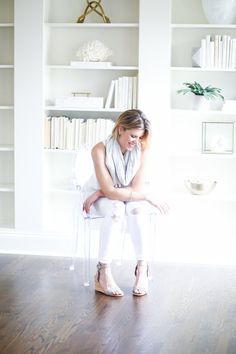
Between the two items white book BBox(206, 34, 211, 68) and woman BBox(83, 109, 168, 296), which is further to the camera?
white book BBox(206, 34, 211, 68)

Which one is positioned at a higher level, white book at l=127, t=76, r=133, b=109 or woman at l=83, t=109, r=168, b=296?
white book at l=127, t=76, r=133, b=109

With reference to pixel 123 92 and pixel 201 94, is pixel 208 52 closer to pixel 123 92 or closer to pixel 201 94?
pixel 201 94

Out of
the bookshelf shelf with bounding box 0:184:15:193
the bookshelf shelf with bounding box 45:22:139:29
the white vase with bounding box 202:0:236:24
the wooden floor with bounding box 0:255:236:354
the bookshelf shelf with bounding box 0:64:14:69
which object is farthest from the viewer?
the bookshelf shelf with bounding box 0:184:15:193

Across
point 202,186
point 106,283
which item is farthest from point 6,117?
point 106,283

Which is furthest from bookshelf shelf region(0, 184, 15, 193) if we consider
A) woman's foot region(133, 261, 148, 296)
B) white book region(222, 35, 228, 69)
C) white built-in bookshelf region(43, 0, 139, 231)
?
white book region(222, 35, 228, 69)

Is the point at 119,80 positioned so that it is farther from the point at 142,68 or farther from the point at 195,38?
the point at 195,38

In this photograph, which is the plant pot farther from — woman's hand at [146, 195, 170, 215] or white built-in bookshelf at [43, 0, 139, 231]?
woman's hand at [146, 195, 170, 215]

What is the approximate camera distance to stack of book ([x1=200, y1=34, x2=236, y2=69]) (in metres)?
5.07

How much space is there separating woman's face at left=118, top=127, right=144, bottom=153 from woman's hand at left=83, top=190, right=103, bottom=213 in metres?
0.33

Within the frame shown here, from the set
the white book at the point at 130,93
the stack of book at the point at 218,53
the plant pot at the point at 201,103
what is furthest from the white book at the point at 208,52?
the white book at the point at 130,93

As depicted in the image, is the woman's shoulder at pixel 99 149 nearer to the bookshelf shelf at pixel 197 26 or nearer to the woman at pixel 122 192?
the woman at pixel 122 192

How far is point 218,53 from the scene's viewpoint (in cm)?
509

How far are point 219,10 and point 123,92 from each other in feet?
3.01

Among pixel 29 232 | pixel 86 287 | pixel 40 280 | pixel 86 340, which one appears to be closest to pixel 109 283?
pixel 86 287
